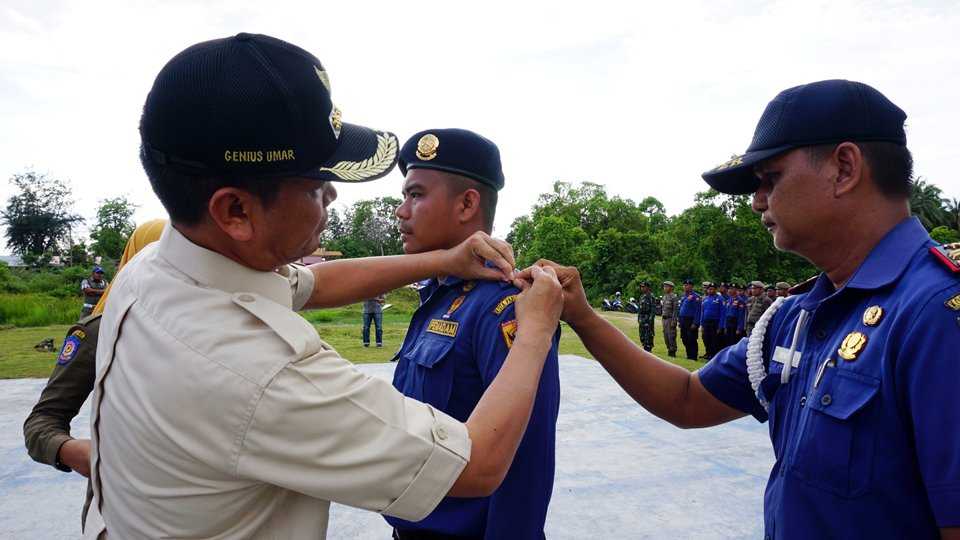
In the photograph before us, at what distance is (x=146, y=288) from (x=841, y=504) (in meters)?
1.70

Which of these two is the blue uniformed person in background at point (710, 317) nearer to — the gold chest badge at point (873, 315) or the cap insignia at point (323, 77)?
the gold chest badge at point (873, 315)

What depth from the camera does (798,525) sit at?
1536 mm

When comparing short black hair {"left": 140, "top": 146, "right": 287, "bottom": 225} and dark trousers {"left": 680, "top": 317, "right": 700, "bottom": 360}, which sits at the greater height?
short black hair {"left": 140, "top": 146, "right": 287, "bottom": 225}

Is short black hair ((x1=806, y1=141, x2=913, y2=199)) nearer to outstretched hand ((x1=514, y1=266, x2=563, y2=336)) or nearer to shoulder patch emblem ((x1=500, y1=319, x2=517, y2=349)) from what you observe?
outstretched hand ((x1=514, y1=266, x2=563, y2=336))

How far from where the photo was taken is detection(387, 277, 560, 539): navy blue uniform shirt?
76.7 inches

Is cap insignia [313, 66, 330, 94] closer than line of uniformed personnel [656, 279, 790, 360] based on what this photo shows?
Yes

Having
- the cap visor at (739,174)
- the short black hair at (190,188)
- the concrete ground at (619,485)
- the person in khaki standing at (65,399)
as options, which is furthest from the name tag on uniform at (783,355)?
the concrete ground at (619,485)

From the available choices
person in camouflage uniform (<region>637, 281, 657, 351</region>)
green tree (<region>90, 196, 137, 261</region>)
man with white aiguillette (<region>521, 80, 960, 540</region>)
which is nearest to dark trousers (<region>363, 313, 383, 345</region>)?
person in camouflage uniform (<region>637, 281, 657, 351</region>)

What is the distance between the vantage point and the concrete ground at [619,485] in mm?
4148

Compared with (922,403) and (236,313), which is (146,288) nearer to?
(236,313)

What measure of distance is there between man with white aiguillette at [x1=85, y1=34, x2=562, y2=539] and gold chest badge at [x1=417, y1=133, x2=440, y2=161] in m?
1.29

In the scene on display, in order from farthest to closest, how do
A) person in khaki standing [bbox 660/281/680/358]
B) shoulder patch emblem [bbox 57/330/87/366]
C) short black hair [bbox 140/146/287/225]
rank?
1. person in khaki standing [bbox 660/281/680/358]
2. shoulder patch emblem [bbox 57/330/87/366]
3. short black hair [bbox 140/146/287/225]

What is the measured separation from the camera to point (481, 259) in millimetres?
2311

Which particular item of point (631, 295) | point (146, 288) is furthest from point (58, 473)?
point (631, 295)
